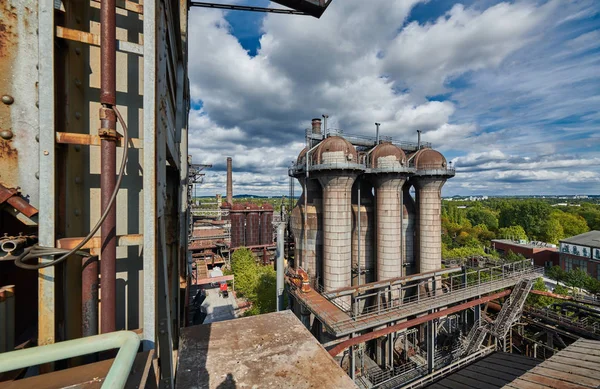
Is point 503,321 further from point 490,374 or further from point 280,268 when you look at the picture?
point 280,268

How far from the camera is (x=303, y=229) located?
1714 centimetres

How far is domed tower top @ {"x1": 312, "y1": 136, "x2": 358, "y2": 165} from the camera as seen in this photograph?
1551 centimetres

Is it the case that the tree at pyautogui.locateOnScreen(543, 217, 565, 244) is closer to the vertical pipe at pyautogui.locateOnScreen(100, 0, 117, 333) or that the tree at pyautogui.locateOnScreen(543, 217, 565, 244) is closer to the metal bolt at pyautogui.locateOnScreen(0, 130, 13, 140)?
the vertical pipe at pyautogui.locateOnScreen(100, 0, 117, 333)

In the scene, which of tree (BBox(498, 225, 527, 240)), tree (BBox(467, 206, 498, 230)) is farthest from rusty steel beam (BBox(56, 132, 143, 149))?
tree (BBox(467, 206, 498, 230))

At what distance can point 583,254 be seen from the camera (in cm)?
3183

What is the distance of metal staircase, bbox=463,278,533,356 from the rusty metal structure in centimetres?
6

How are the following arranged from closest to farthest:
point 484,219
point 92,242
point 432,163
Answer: point 92,242, point 432,163, point 484,219

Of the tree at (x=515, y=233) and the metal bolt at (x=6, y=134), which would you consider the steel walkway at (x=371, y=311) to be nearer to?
the metal bolt at (x=6, y=134)

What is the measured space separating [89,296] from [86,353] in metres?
1.12

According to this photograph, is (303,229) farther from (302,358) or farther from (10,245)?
(10,245)

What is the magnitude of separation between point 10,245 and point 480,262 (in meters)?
24.6

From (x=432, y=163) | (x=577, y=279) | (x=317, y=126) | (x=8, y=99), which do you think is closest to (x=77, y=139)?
(x=8, y=99)

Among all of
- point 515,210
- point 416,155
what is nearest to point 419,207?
point 416,155

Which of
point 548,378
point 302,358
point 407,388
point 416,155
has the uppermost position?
point 416,155
